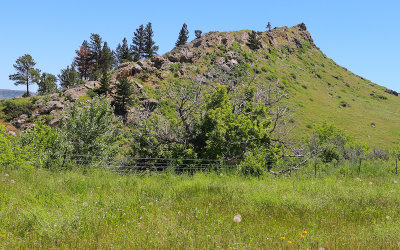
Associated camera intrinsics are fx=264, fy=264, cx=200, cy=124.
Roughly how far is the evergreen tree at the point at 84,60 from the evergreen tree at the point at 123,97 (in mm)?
38294

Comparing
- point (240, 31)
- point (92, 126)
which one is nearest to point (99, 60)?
point (240, 31)

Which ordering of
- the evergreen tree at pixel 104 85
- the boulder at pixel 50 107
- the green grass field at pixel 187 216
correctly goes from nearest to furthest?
the green grass field at pixel 187 216 → the boulder at pixel 50 107 → the evergreen tree at pixel 104 85

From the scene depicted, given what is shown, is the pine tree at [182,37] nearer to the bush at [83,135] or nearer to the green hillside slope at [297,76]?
the green hillside slope at [297,76]

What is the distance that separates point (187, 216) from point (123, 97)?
4303 cm

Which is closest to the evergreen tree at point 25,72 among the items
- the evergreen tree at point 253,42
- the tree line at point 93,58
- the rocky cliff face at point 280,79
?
the tree line at point 93,58

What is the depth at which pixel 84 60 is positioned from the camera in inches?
3167

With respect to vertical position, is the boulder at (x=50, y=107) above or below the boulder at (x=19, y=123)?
above

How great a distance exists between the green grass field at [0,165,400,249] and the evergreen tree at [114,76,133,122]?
1526 inches

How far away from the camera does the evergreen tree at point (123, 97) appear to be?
44997mm

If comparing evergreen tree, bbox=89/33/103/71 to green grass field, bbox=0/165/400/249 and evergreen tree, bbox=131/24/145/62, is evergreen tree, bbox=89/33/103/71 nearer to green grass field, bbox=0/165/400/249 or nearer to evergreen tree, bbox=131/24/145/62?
evergreen tree, bbox=131/24/145/62

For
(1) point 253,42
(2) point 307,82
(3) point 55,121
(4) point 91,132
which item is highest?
(1) point 253,42

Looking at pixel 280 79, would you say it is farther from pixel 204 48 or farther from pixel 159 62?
pixel 159 62

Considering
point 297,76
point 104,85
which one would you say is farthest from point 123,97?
point 297,76

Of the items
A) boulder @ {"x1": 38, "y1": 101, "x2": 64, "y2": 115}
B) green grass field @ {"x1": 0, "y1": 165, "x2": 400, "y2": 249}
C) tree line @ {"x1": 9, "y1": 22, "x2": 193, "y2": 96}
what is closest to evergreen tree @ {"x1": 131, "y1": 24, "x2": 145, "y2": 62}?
tree line @ {"x1": 9, "y1": 22, "x2": 193, "y2": 96}
